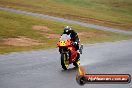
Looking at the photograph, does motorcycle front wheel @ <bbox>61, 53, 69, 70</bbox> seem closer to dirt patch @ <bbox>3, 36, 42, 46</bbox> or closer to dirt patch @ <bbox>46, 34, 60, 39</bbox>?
dirt patch @ <bbox>3, 36, 42, 46</bbox>

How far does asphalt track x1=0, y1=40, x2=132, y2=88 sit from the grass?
103 ft

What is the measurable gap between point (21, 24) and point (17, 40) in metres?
9.20

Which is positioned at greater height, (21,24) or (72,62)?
(72,62)

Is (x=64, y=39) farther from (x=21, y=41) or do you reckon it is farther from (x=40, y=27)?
(x=40, y=27)

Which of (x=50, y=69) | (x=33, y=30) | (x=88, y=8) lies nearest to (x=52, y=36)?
(x=33, y=30)

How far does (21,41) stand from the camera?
33.7 metres

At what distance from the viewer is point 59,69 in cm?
1806

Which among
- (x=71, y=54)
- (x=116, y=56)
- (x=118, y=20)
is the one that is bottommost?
(x=118, y=20)

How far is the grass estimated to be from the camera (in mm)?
56188

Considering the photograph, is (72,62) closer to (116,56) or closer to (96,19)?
(116,56)

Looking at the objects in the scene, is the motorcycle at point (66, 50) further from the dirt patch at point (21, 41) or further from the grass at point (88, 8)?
the grass at point (88, 8)

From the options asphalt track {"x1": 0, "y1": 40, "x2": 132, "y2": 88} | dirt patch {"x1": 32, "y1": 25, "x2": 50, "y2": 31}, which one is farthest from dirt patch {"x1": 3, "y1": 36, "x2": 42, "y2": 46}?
asphalt track {"x1": 0, "y1": 40, "x2": 132, "y2": 88}

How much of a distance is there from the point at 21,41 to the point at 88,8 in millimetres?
37261

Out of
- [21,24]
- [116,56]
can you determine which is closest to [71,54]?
[116,56]
